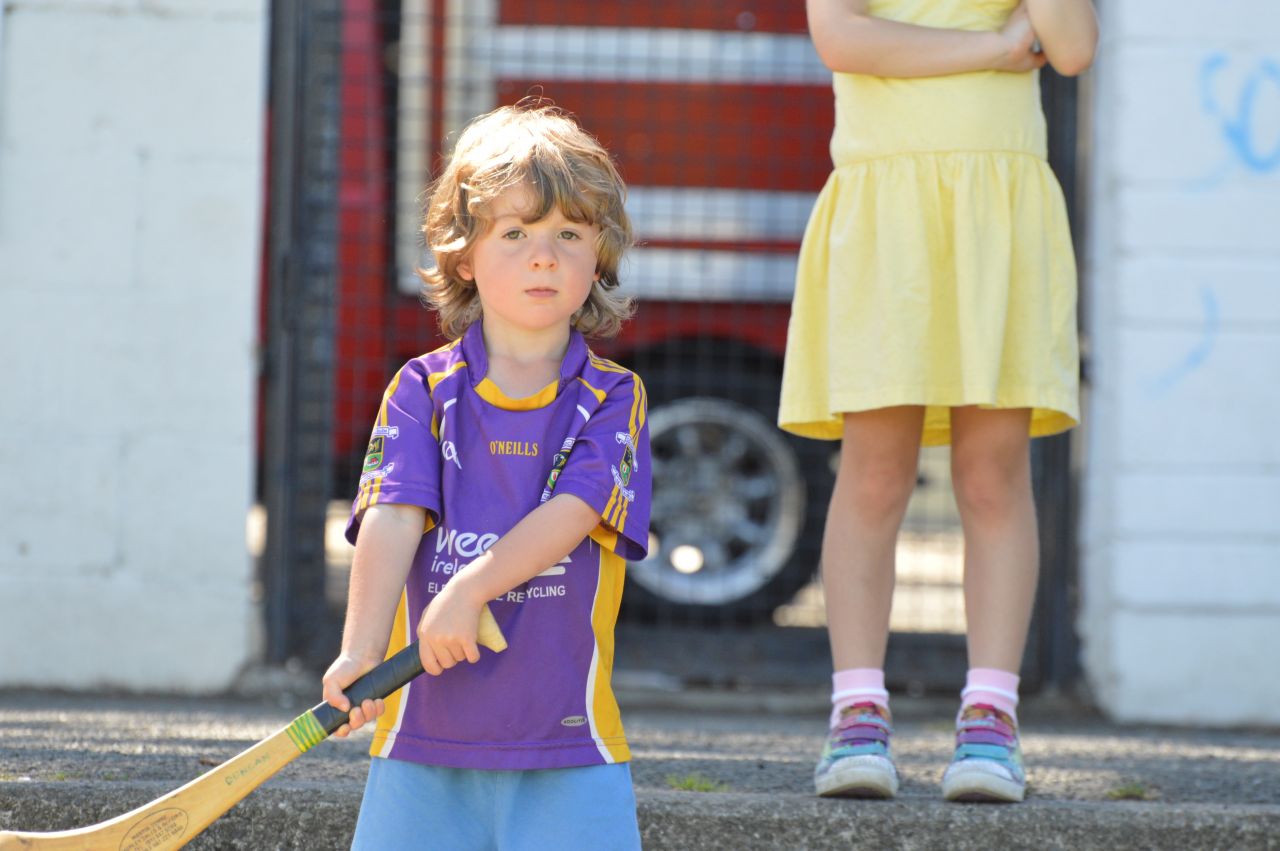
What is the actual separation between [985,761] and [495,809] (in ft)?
2.94

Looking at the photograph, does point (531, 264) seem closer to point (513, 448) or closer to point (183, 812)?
point (513, 448)

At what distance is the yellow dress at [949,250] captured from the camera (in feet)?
8.73

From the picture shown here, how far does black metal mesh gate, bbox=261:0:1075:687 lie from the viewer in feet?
15.8

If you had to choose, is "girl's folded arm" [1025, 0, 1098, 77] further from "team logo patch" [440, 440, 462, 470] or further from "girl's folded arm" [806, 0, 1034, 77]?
"team logo patch" [440, 440, 462, 470]

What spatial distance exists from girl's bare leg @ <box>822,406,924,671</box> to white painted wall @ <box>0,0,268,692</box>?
2.03 metres

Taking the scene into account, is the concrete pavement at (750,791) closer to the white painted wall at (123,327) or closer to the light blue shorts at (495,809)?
the light blue shorts at (495,809)

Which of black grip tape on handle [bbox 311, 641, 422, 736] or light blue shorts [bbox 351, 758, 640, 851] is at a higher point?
black grip tape on handle [bbox 311, 641, 422, 736]

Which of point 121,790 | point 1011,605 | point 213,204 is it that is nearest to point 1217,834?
point 1011,605

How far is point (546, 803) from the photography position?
1997mm

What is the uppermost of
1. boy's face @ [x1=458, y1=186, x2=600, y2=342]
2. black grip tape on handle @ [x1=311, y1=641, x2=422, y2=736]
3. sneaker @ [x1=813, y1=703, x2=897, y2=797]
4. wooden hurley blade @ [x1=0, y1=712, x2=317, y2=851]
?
boy's face @ [x1=458, y1=186, x2=600, y2=342]

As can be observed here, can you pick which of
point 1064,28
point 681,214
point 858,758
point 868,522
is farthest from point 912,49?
point 681,214

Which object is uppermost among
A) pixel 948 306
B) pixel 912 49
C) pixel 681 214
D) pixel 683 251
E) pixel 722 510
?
pixel 912 49

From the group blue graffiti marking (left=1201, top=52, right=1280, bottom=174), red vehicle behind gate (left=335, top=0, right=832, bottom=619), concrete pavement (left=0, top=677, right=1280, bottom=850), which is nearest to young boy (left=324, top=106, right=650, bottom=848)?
concrete pavement (left=0, top=677, right=1280, bottom=850)

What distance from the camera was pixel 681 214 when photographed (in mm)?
4914
